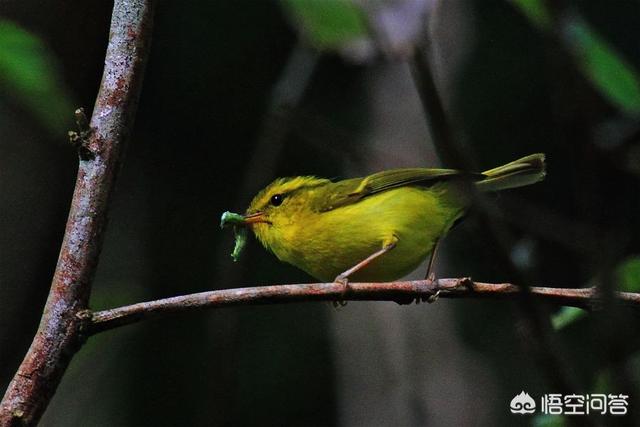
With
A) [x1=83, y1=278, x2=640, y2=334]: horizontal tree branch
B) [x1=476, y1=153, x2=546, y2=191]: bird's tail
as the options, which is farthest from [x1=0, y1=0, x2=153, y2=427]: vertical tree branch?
[x1=476, y1=153, x2=546, y2=191]: bird's tail

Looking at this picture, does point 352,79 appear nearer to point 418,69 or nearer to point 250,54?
point 250,54

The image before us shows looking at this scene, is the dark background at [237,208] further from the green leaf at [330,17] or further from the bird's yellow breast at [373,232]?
the green leaf at [330,17]

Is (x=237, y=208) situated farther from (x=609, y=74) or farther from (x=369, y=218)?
(x=609, y=74)

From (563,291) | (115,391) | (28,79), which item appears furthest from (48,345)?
(115,391)

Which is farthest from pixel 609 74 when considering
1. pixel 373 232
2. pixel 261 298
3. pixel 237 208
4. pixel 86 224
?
pixel 237 208

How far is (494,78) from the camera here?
7074mm

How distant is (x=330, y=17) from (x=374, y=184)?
1921 millimetres

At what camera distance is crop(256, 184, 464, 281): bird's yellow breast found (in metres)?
3.59

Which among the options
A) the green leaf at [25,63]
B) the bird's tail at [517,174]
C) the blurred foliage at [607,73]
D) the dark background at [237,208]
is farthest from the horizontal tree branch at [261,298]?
the dark background at [237,208]

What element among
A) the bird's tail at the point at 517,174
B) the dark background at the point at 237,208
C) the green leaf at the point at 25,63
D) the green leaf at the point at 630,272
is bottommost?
the green leaf at the point at 630,272

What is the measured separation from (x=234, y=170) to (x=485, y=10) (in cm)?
247

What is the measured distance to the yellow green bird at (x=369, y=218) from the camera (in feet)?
11.8

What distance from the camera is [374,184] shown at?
386 cm

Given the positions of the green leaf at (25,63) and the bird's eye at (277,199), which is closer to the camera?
the green leaf at (25,63)
